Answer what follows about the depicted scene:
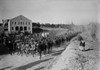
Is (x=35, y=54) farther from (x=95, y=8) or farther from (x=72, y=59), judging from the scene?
(x=95, y=8)

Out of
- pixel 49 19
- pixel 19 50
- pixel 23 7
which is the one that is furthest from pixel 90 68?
pixel 19 50

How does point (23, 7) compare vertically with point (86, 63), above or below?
above

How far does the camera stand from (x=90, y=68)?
81.0 inches

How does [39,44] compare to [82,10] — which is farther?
[39,44]

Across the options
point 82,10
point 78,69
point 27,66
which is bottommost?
point 27,66

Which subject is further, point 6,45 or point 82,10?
point 6,45

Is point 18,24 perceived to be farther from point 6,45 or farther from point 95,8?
point 95,8

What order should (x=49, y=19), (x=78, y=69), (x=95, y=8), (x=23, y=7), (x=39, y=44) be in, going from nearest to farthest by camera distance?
(x=78, y=69), (x=23, y=7), (x=95, y=8), (x=49, y=19), (x=39, y=44)

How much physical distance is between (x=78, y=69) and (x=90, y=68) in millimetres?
238

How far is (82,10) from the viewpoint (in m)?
2.48

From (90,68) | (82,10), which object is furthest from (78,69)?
(82,10)

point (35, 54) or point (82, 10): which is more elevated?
point (82, 10)

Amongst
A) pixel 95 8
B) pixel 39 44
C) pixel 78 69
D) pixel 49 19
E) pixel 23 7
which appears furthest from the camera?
pixel 39 44

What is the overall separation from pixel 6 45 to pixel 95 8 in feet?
10.7
